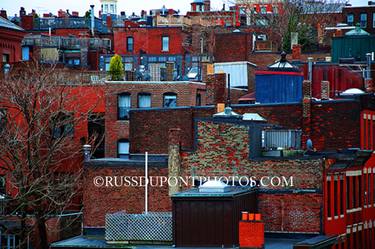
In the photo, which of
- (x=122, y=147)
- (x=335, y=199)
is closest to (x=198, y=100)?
(x=122, y=147)

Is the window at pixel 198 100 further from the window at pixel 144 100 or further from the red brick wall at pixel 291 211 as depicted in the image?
the red brick wall at pixel 291 211

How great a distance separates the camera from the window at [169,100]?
8475 cm

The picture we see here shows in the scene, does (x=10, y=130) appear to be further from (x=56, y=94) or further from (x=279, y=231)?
(x=279, y=231)

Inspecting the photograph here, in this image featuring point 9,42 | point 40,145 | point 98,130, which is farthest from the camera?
point 9,42

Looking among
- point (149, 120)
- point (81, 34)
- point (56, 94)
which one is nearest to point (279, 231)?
point (149, 120)

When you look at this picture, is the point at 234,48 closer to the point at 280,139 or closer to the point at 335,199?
the point at 280,139

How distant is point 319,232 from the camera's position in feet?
192

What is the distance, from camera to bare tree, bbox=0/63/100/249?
228 feet

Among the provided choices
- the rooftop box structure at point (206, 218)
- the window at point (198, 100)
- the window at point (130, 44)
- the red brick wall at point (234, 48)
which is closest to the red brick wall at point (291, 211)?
the rooftop box structure at point (206, 218)

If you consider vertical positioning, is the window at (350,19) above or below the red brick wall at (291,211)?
above

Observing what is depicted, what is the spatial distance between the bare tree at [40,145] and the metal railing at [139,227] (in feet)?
29.7

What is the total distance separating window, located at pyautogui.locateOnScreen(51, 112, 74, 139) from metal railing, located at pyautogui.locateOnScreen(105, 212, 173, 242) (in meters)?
21.7

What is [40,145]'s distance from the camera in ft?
253

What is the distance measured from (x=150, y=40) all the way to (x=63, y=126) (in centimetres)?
4516
